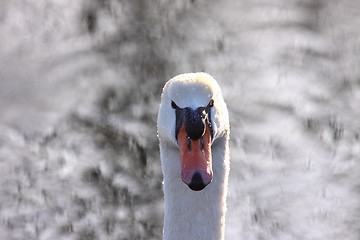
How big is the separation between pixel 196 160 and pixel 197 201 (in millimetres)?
612

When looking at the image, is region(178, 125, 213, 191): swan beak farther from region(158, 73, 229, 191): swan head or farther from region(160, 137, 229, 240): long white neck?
region(160, 137, 229, 240): long white neck

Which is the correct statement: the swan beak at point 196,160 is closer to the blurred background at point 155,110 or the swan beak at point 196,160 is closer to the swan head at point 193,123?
the swan head at point 193,123

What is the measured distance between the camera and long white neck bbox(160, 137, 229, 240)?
17.0 ft

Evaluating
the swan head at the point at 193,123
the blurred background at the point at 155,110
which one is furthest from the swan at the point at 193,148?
the blurred background at the point at 155,110

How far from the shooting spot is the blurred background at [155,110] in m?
7.83

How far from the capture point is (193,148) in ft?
15.5

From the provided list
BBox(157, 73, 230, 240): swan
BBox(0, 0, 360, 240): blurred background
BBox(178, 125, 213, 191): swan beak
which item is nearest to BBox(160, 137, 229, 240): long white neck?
BBox(157, 73, 230, 240): swan

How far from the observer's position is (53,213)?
7.88m

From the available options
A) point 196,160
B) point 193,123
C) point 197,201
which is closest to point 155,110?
point 197,201

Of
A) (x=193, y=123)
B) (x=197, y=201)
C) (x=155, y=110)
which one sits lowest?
(x=197, y=201)

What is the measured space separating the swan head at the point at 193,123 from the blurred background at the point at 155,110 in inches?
102

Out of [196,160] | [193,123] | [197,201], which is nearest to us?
[196,160]

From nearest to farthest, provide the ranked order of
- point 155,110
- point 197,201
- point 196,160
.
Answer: point 196,160 < point 197,201 < point 155,110

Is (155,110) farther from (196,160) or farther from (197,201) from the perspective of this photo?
(196,160)
